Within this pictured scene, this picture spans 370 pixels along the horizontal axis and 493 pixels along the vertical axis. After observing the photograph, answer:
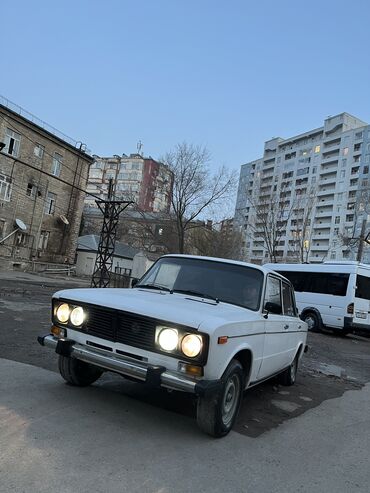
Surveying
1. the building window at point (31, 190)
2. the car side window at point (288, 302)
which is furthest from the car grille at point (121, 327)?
the building window at point (31, 190)

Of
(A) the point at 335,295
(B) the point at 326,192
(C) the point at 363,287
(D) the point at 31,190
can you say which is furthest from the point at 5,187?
(B) the point at 326,192

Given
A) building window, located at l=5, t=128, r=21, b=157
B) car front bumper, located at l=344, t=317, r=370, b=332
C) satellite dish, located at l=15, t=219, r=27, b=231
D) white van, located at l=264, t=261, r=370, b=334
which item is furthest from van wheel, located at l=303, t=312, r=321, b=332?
building window, located at l=5, t=128, r=21, b=157

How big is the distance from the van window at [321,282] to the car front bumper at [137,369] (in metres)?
14.7

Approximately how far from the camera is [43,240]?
41562mm

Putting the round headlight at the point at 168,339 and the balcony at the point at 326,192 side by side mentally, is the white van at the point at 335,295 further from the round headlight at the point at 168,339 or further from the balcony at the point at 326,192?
the balcony at the point at 326,192

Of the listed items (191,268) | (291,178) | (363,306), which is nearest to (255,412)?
(191,268)

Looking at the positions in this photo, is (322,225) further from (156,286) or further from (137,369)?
(137,369)

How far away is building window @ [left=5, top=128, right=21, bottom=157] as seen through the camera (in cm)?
3591

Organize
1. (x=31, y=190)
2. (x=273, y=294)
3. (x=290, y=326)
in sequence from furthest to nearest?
1. (x=31, y=190)
2. (x=290, y=326)
3. (x=273, y=294)

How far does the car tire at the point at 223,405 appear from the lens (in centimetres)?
428

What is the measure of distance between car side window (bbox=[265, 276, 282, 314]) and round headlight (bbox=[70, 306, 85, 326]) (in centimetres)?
217

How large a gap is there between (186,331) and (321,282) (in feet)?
50.4

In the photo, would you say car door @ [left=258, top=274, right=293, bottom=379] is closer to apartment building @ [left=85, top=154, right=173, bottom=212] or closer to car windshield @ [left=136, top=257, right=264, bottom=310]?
car windshield @ [left=136, top=257, right=264, bottom=310]

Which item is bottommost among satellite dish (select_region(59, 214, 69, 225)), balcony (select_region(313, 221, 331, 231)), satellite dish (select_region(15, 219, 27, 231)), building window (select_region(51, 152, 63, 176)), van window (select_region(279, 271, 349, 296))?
van window (select_region(279, 271, 349, 296))
